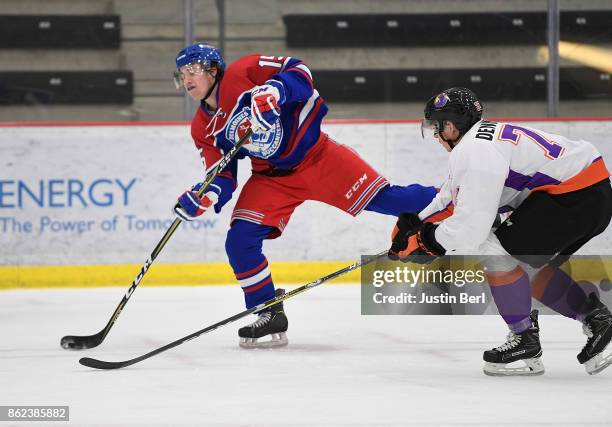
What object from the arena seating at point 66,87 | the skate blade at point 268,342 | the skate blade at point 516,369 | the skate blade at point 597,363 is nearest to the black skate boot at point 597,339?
the skate blade at point 597,363

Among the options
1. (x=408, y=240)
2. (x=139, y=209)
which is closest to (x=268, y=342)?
(x=408, y=240)

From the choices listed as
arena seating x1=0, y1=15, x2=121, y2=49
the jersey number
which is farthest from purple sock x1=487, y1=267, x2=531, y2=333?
arena seating x1=0, y1=15, x2=121, y2=49

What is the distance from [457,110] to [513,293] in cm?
53

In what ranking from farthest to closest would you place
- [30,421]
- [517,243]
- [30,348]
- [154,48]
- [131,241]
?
[154,48] → [131,241] → [30,348] → [517,243] → [30,421]

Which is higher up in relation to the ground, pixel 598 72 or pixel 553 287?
pixel 598 72

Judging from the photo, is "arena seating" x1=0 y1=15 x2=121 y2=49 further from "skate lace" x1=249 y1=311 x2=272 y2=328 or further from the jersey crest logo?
"skate lace" x1=249 y1=311 x2=272 y2=328

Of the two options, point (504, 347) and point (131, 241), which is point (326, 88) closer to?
point (131, 241)

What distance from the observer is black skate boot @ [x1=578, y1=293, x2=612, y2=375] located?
2.76 meters

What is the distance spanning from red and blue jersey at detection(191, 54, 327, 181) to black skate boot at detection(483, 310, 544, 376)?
1.12 meters

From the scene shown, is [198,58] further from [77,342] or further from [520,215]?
[520,215]

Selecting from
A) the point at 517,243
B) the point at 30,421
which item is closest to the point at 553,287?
the point at 517,243

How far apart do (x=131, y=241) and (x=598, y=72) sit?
110 inches

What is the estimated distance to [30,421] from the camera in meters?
2.31

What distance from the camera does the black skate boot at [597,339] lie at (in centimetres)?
276
